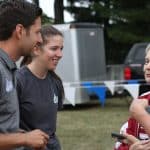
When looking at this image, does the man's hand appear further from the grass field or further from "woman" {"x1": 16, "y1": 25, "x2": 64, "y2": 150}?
the grass field

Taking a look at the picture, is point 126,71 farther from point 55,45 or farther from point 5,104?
point 5,104

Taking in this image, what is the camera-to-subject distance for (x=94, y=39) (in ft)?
57.4

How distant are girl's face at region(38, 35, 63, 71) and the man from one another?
1.04 meters

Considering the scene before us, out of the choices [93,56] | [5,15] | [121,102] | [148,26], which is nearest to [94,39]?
[93,56]

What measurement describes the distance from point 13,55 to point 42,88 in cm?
109

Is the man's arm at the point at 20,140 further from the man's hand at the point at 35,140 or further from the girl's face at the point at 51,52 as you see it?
the girl's face at the point at 51,52

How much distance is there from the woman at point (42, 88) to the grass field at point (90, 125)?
5.26 m

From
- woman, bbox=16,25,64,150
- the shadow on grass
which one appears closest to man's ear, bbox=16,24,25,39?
woman, bbox=16,25,64,150

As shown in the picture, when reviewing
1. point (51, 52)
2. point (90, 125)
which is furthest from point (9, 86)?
point (90, 125)

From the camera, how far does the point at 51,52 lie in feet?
13.9

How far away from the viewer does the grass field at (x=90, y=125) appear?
986 centimetres

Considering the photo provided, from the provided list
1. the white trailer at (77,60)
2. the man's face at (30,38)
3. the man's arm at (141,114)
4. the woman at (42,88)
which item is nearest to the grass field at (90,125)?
the white trailer at (77,60)

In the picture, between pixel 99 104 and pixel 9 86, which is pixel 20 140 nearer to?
pixel 9 86

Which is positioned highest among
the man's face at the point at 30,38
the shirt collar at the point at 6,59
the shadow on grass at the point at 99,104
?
the man's face at the point at 30,38
